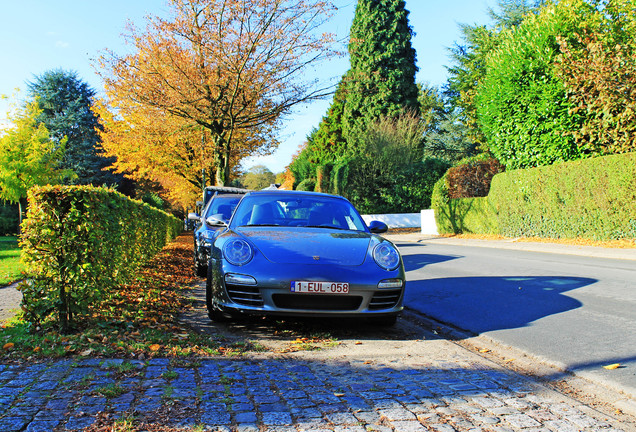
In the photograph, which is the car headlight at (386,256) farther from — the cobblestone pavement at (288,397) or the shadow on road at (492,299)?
the cobblestone pavement at (288,397)

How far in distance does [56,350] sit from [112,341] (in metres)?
0.47

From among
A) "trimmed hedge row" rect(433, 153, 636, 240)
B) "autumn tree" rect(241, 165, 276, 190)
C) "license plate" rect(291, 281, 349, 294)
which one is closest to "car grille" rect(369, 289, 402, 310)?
"license plate" rect(291, 281, 349, 294)

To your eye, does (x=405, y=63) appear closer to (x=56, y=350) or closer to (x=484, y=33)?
(x=484, y=33)

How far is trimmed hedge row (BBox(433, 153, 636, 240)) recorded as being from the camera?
51.2 ft

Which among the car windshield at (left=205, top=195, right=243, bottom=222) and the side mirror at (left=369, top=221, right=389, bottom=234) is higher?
the car windshield at (left=205, top=195, right=243, bottom=222)

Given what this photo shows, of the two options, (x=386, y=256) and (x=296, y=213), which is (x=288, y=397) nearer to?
(x=386, y=256)

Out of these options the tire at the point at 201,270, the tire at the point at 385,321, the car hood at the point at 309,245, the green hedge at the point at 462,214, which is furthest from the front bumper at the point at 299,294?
the green hedge at the point at 462,214

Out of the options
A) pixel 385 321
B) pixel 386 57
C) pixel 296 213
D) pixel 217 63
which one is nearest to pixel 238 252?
pixel 296 213

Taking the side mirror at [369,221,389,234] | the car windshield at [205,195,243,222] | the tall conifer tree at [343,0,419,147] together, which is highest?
the tall conifer tree at [343,0,419,147]

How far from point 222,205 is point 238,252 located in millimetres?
6190

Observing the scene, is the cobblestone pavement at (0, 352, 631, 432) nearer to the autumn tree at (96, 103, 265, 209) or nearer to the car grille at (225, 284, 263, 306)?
the car grille at (225, 284, 263, 306)

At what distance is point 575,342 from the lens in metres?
4.73

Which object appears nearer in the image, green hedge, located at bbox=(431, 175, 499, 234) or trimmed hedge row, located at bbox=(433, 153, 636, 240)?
trimmed hedge row, located at bbox=(433, 153, 636, 240)

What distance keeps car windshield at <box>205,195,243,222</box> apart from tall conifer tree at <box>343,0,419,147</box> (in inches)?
1353
